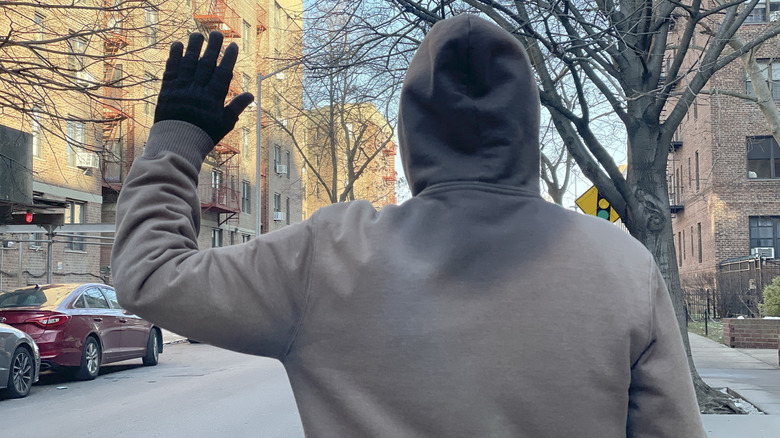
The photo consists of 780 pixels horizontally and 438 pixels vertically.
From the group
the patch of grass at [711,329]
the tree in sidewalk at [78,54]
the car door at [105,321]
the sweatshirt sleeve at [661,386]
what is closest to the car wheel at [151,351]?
the car door at [105,321]

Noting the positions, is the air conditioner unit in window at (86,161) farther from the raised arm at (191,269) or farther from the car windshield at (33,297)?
the raised arm at (191,269)

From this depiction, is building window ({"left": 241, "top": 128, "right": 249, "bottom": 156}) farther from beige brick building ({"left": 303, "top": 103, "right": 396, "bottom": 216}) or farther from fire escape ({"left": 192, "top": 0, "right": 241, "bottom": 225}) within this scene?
beige brick building ({"left": 303, "top": 103, "right": 396, "bottom": 216})

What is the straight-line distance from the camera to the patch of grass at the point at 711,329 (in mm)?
20214

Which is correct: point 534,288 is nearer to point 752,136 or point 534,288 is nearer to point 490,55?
point 490,55

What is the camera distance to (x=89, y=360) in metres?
13.6

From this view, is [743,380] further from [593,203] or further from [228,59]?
[228,59]

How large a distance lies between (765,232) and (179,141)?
31.8 meters

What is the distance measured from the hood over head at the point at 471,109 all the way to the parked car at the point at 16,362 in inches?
427

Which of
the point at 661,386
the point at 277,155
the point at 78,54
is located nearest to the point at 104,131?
the point at 78,54

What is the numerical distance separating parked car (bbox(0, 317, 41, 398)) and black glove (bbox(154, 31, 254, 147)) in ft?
34.4

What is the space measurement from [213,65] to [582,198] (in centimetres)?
→ 1389

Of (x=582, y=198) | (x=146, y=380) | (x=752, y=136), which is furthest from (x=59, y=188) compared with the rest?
(x=752, y=136)

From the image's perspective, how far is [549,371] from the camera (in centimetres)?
152

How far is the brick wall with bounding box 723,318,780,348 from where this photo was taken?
57.6 ft
